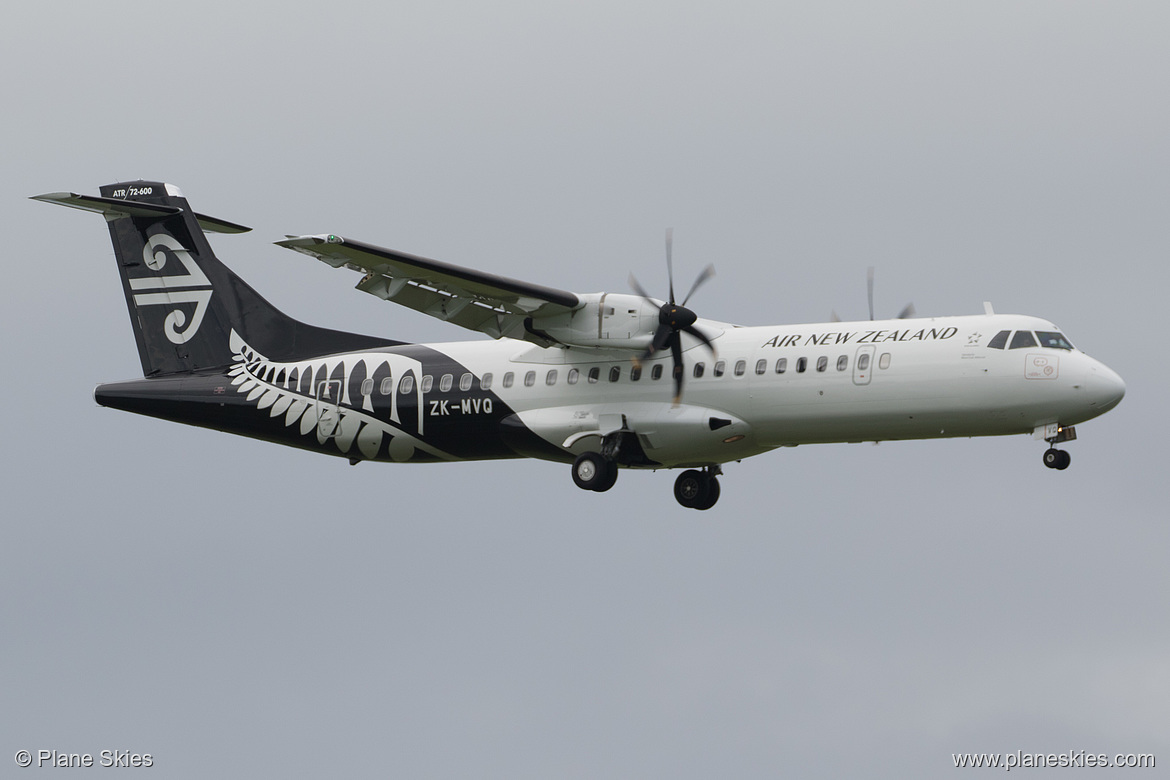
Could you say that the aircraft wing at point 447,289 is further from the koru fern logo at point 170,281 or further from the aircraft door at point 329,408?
the koru fern logo at point 170,281

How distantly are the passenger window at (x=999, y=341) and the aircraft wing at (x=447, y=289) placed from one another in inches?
262

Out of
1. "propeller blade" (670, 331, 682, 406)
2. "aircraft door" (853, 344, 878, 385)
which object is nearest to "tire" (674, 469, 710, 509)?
"propeller blade" (670, 331, 682, 406)

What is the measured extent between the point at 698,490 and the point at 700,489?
0.04 m

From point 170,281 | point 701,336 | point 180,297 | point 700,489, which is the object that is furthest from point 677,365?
point 170,281

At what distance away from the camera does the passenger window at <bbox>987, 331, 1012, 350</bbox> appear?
78.2 feet

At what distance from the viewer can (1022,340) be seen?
2384 centimetres

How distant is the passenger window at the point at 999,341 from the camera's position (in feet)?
78.2

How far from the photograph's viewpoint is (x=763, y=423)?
25188 mm

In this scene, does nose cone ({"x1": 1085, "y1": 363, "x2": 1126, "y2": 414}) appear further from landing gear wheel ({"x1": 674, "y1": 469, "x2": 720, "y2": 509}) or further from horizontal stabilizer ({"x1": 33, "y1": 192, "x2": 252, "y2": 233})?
horizontal stabilizer ({"x1": 33, "y1": 192, "x2": 252, "y2": 233})

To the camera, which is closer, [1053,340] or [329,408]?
[1053,340]

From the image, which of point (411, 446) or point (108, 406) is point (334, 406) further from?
point (108, 406)

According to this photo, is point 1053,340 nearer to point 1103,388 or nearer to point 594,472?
point 1103,388

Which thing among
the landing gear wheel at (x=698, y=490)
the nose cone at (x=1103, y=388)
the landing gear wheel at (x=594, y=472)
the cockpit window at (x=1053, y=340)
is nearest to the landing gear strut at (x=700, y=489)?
the landing gear wheel at (x=698, y=490)

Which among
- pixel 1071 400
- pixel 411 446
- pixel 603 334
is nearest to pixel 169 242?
pixel 411 446
